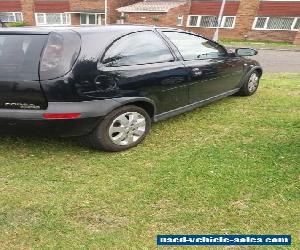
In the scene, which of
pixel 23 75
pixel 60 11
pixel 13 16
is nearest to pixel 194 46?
pixel 23 75

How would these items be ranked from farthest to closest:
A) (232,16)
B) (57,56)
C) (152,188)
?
(232,16)
(57,56)
(152,188)

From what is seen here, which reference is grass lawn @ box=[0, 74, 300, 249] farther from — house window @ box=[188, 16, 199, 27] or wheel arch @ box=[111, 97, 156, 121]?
house window @ box=[188, 16, 199, 27]

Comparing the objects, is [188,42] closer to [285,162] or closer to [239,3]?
[285,162]

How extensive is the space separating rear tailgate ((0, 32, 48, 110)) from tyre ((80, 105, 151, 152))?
26.6 inches

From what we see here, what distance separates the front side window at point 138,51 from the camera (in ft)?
12.3

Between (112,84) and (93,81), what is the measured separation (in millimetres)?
232

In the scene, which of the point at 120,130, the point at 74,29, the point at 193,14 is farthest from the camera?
the point at 193,14

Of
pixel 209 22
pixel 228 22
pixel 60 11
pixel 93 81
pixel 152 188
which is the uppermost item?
pixel 93 81

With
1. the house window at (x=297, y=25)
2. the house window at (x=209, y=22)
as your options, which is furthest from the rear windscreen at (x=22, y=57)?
the house window at (x=209, y=22)

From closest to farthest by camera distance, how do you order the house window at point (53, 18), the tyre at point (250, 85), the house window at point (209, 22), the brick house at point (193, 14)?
1. the tyre at point (250, 85)
2. the brick house at point (193, 14)
3. the house window at point (209, 22)
4. the house window at point (53, 18)

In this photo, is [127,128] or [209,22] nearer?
[127,128]

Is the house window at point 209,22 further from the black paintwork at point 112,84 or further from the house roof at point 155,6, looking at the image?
the black paintwork at point 112,84

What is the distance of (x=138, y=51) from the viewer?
404 cm

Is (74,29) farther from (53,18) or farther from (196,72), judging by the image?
(53,18)
